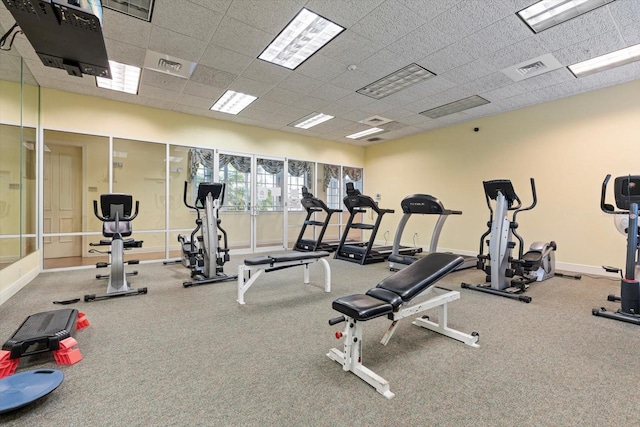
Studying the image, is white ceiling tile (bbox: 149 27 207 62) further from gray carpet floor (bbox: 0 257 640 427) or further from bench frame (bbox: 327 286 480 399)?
bench frame (bbox: 327 286 480 399)

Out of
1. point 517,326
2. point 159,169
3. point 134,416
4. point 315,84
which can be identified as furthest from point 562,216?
point 159,169

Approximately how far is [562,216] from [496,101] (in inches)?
96.1

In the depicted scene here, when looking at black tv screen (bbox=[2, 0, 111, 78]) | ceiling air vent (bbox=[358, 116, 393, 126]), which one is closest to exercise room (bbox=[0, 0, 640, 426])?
black tv screen (bbox=[2, 0, 111, 78])

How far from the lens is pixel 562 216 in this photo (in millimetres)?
5375

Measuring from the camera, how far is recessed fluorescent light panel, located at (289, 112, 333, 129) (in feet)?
21.5

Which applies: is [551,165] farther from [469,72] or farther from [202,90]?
[202,90]

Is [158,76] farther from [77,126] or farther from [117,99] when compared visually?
[77,126]

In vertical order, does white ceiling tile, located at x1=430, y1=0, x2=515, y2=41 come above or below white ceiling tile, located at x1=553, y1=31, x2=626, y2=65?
below

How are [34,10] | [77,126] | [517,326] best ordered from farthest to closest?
[77,126], [517,326], [34,10]

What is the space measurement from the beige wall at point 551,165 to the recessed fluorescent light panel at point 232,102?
466 cm

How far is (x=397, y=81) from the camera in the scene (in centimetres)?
475

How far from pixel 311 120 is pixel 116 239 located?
4.72m

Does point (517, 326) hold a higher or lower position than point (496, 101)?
lower

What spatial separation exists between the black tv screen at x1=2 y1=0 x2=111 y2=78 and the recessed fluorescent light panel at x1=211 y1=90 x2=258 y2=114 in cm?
316
